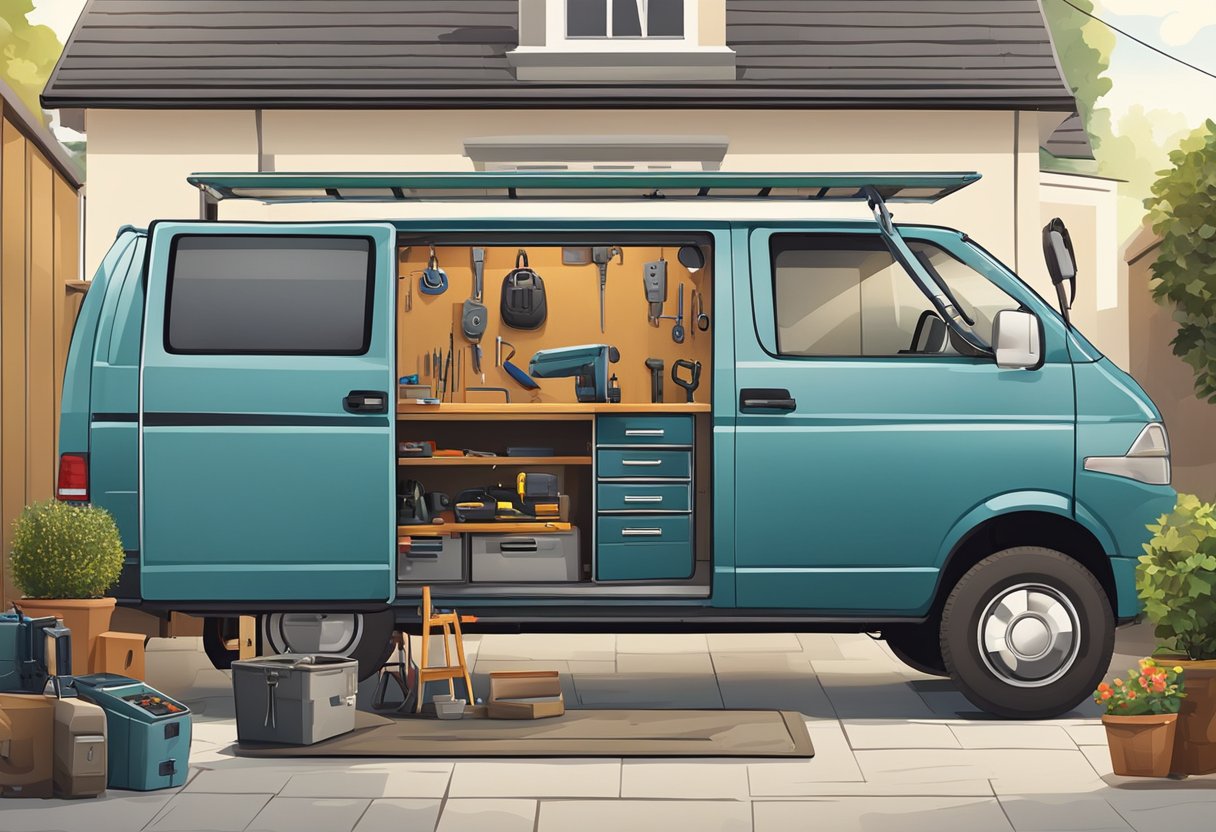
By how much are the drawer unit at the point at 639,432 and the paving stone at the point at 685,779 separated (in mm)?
1923

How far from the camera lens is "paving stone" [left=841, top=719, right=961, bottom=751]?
6.83 m

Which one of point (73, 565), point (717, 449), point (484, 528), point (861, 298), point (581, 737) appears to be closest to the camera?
point (581, 737)

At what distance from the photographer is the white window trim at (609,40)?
1257 centimetres

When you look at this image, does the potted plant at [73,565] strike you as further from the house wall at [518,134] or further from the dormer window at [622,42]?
the dormer window at [622,42]

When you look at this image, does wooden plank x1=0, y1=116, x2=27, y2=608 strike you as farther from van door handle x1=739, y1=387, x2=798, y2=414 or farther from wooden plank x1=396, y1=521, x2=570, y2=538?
van door handle x1=739, y1=387, x2=798, y2=414

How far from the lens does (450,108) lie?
12.3 m

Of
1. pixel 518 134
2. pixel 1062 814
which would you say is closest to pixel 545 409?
pixel 1062 814

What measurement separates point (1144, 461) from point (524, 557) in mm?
3110

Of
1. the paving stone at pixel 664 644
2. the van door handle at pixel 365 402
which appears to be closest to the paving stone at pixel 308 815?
the van door handle at pixel 365 402

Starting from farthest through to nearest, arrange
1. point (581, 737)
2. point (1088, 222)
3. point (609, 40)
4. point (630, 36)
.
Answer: point (1088, 222) → point (630, 36) → point (609, 40) → point (581, 737)

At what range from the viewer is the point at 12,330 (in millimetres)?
9180

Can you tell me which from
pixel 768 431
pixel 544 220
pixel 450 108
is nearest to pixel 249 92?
pixel 450 108

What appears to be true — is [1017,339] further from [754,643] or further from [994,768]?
[754,643]

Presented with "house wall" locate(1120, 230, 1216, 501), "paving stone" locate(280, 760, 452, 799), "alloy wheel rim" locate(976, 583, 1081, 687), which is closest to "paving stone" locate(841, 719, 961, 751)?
"alloy wheel rim" locate(976, 583, 1081, 687)
